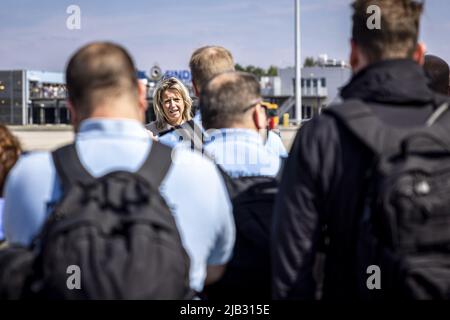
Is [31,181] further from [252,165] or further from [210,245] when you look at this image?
[252,165]

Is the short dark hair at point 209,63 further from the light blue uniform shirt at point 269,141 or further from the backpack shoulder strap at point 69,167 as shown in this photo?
the backpack shoulder strap at point 69,167

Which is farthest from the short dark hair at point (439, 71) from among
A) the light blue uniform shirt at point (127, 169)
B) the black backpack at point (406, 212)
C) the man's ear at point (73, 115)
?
the man's ear at point (73, 115)

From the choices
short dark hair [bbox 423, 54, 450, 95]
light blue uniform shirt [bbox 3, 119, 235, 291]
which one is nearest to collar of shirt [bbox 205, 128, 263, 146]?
light blue uniform shirt [bbox 3, 119, 235, 291]

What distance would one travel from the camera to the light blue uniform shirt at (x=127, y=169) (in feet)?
7.66

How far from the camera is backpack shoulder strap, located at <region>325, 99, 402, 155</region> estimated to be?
2.34 metres

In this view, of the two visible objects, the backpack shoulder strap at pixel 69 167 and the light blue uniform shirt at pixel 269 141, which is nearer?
the backpack shoulder strap at pixel 69 167

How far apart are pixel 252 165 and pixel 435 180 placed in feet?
3.61

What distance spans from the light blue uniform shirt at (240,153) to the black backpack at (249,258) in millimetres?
267

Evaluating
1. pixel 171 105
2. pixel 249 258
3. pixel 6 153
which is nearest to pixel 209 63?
pixel 6 153

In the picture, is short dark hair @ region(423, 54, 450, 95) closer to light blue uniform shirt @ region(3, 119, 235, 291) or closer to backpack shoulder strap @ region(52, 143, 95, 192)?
light blue uniform shirt @ region(3, 119, 235, 291)

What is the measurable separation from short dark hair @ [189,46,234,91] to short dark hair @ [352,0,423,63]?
179 cm

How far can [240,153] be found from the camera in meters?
3.15
